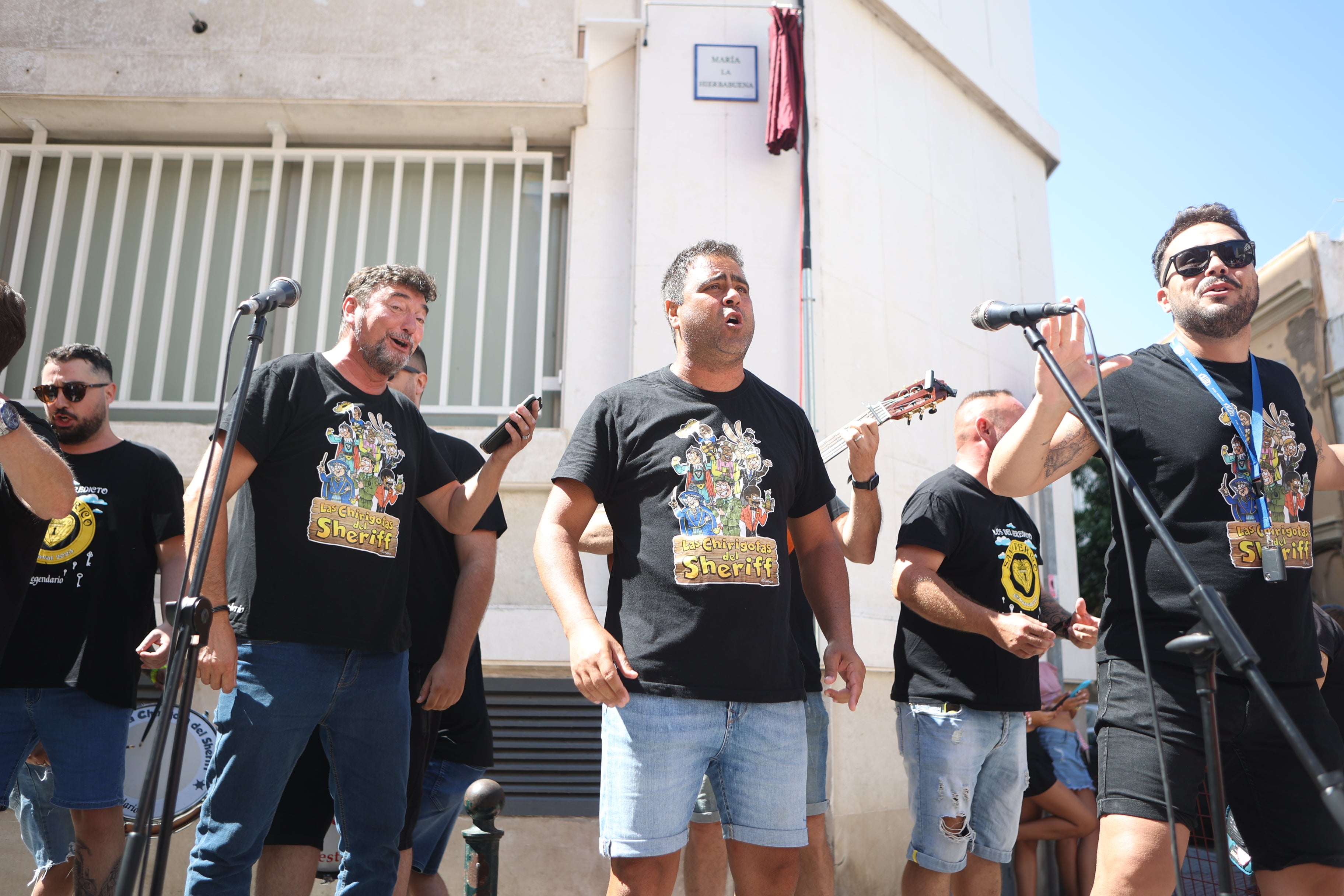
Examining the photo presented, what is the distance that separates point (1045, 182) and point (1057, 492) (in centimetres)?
267

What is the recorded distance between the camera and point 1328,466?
9.65 feet

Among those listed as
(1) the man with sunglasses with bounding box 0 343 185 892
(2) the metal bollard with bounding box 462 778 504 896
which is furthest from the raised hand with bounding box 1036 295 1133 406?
(1) the man with sunglasses with bounding box 0 343 185 892

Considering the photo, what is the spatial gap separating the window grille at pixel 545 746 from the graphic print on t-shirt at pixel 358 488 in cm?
254

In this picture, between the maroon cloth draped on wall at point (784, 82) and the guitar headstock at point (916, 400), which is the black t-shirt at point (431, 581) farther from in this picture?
the maroon cloth draped on wall at point (784, 82)

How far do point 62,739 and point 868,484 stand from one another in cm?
308

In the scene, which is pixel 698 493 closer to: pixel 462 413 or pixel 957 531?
pixel 957 531

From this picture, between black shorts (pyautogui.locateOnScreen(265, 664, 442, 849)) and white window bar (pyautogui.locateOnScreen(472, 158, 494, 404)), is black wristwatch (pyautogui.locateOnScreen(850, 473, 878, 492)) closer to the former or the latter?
black shorts (pyautogui.locateOnScreen(265, 664, 442, 849))

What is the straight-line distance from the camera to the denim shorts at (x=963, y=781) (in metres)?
3.49

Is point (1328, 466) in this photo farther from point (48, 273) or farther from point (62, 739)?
point (48, 273)

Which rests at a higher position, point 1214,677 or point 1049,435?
point 1049,435

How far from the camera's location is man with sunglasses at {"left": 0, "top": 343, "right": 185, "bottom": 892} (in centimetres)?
351

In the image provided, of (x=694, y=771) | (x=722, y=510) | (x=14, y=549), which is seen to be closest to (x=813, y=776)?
(x=694, y=771)

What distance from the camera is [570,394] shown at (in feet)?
20.0

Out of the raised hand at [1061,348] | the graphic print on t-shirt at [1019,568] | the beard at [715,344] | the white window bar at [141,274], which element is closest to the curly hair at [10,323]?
the beard at [715,344]
